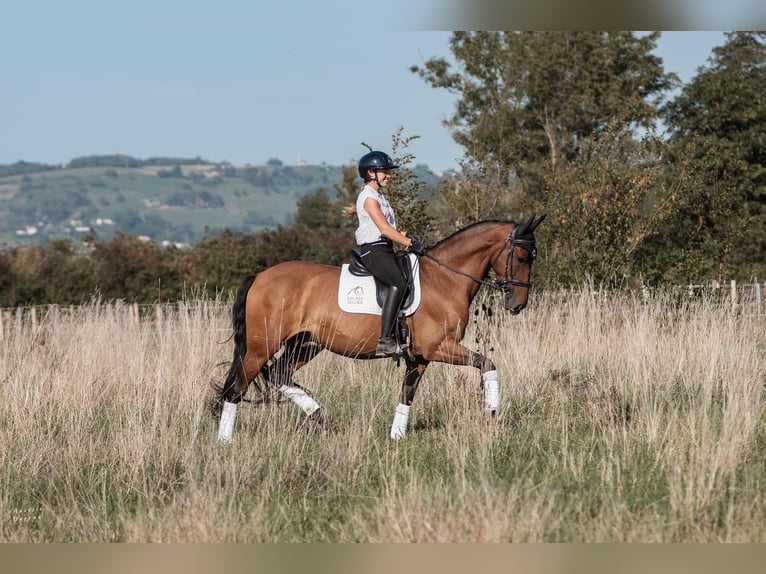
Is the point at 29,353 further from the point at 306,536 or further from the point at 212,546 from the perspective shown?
the point at 212,546

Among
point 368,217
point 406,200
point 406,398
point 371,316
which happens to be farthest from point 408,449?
point 406,200

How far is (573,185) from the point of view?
1684 cm

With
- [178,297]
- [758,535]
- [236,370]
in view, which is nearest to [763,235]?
[178,297]

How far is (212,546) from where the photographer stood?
491 centimetres

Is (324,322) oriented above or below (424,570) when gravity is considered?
above

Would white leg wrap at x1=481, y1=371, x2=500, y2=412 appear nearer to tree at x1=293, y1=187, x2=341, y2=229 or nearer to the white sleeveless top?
the white sleeveless top

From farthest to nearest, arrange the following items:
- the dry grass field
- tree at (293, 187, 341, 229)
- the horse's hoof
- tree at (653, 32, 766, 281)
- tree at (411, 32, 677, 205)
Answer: tree at (293, 187, 341, 229), tree at (411, 32, 677, 205), tree at (653, 32, 766, 281), the horse's hoof, the dry grass field

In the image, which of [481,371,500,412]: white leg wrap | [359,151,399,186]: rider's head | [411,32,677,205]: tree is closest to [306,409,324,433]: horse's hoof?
[481,371,500,412]: white leg wrap

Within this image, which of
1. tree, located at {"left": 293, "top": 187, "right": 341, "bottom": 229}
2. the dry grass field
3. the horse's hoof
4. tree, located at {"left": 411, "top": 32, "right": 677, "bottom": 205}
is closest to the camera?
the dry grass field

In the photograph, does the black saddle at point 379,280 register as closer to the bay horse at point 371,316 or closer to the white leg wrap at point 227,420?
the bay horse at point 371,316

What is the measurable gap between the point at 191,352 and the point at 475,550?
7009mm

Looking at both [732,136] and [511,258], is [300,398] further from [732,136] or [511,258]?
[732,136]

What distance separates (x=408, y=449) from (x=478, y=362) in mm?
1089

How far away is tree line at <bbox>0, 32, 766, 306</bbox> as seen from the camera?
55.6 feet
